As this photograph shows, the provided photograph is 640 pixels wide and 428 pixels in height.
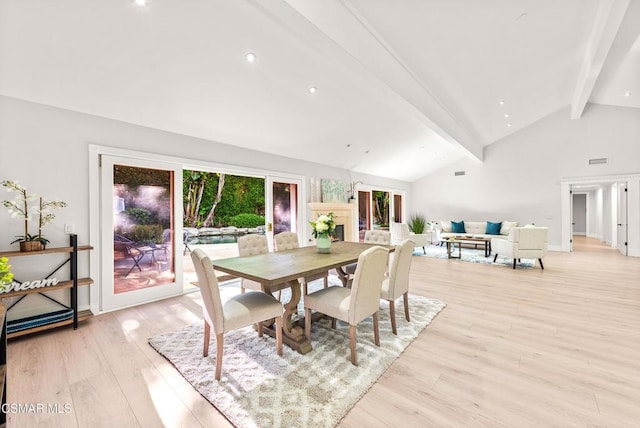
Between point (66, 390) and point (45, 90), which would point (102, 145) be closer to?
point (45, 90)

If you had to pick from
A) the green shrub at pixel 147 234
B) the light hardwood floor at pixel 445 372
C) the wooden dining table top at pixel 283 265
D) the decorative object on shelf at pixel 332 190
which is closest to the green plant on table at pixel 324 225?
the wooden dining table top at pixel 283 265

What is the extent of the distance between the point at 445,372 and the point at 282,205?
4.16 m

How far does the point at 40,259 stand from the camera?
2920 millimetres

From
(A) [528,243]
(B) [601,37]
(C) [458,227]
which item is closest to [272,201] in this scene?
(A) [528,243]

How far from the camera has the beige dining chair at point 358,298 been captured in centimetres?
218

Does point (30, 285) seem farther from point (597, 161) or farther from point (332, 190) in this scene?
point (597, 161)

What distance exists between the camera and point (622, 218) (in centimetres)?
714

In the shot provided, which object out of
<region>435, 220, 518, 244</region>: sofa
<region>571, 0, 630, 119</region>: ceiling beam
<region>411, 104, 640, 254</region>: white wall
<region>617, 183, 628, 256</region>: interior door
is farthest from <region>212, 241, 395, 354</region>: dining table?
<region>617, 183, 628, 256</region>: interior door

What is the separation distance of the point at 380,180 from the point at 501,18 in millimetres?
5632

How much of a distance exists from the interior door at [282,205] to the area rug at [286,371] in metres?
2.68

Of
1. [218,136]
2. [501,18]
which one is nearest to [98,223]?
[218,136]

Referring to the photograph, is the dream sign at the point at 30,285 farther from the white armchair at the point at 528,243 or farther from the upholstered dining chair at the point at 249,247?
the white armchair at the point at 528,243

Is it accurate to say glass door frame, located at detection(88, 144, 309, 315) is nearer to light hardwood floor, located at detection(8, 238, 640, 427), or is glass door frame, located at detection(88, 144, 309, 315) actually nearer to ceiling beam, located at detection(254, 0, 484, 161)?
light hardwood floor, located at detection(8, 238, 640, 427)

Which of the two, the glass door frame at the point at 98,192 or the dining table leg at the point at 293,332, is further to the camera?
the glass door frame at the point at 98,192
